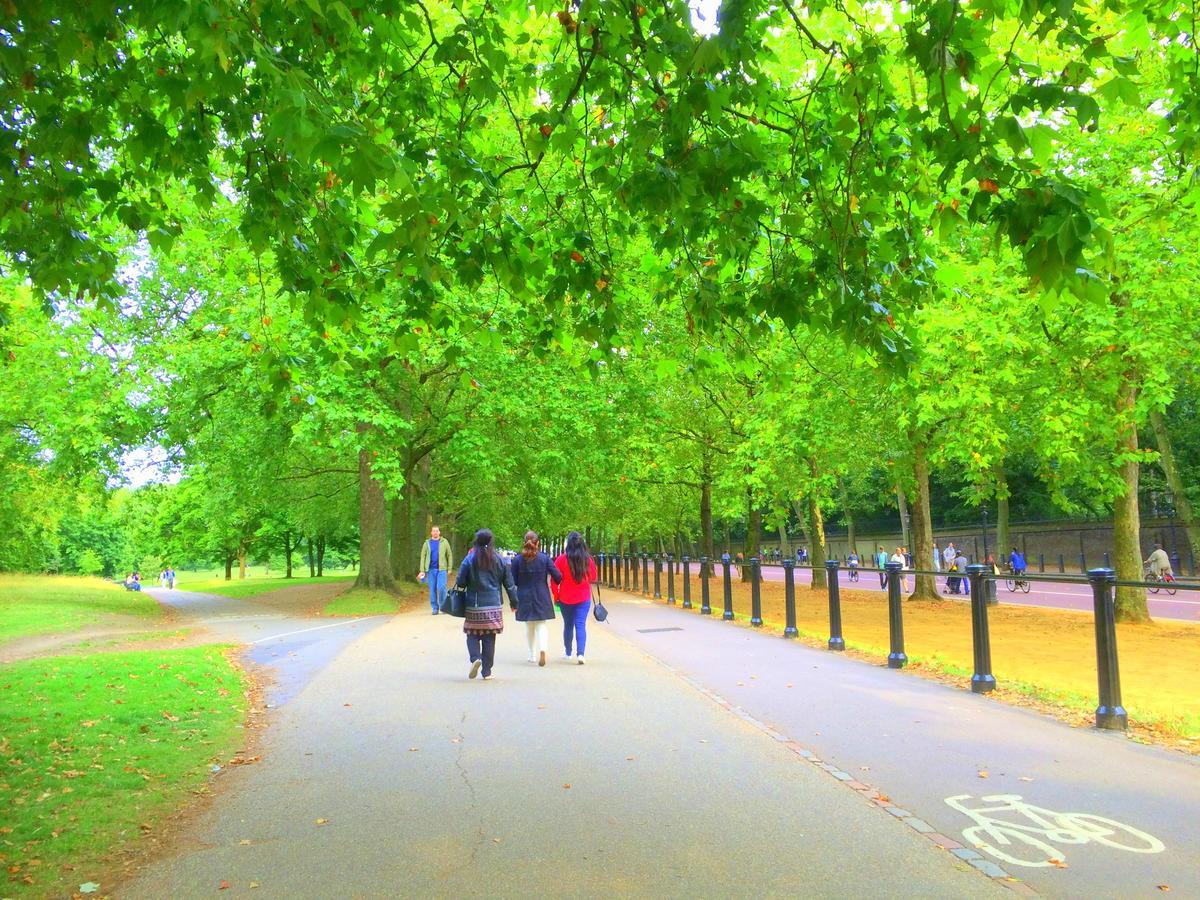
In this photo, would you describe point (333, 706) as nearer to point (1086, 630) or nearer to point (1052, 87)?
point (1086, 630)

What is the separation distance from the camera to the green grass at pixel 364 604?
69.7 feet

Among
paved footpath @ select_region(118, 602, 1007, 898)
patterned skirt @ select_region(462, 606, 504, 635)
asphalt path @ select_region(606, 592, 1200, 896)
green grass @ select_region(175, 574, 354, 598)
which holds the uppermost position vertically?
patterned skirt @ select_region(462, 606, 504, 635)

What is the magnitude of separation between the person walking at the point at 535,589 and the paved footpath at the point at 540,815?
2394 mm

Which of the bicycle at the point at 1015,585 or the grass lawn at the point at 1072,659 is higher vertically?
the bicycle at the point at 1015,585

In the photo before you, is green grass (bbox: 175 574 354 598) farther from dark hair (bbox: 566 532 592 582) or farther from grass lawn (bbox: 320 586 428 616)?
dark hair (bbox: 566 532 592 582)

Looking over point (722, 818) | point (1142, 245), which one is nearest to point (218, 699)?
point (722, 818)

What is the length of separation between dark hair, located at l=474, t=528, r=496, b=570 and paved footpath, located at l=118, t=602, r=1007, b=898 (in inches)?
68.9

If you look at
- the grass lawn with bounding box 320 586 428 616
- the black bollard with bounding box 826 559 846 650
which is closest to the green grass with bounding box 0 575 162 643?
the grass lawn with bounding box 320 586 428 616

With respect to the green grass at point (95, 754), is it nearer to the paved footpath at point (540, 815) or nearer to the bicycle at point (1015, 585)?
the paved footpath at point (540, 815)

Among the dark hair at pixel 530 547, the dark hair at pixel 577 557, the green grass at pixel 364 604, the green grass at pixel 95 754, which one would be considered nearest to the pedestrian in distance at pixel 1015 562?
the green grass at pixel 364 604

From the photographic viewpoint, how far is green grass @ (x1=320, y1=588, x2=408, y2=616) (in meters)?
21.2

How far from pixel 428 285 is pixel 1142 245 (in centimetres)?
1108

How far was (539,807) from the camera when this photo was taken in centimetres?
503

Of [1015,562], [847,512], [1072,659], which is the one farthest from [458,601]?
[847,512]
